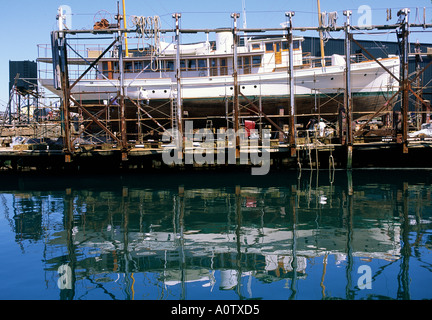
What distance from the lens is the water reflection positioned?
6098 millimetres

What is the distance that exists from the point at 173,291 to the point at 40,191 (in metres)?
12.8

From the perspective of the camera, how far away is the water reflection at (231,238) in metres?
6.10

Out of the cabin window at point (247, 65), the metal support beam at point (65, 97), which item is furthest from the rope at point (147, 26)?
the cabin window at point (247, 65)

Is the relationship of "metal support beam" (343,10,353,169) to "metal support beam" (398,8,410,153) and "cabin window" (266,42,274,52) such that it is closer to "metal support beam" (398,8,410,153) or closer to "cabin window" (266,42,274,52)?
"metal support beam" (398,8,410,153)

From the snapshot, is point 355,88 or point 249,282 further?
point 355,88

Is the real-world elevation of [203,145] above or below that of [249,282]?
above

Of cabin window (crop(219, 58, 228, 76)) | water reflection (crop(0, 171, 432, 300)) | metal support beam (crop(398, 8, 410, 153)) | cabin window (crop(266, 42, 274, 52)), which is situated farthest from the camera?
cabin window (crop(266, 42, 274, 52))

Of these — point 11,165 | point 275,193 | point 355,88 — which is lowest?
point 275,193

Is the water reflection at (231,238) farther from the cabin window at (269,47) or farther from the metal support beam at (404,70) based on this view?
the cabin window at (269,47)

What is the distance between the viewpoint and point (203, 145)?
1938 cm

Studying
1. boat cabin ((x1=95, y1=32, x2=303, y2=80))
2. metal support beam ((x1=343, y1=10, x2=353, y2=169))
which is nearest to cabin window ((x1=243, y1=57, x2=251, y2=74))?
boat cabin ((x1=95, y1=32, x2=303, y2=80))

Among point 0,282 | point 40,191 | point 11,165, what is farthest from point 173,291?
point 11,165

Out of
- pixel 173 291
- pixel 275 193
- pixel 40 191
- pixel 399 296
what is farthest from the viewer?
pixel 40 191
